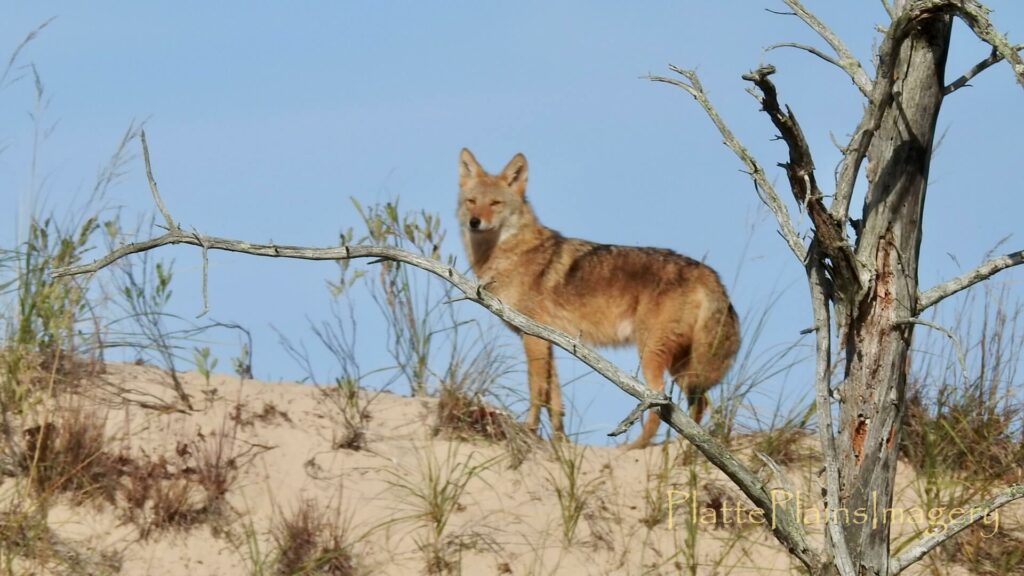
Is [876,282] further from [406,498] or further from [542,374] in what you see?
[542,374]

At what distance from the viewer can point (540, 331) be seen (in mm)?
4758

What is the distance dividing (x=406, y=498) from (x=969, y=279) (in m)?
3.81

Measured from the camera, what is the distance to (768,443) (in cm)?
811

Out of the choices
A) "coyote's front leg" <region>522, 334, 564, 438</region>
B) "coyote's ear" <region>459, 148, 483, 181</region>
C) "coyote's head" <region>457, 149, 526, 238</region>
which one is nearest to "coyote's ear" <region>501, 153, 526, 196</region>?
"coyote's head" <region>457, 149, 526, 238</region>

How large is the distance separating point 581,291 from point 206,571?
4118mm

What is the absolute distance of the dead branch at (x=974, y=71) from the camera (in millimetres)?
4637

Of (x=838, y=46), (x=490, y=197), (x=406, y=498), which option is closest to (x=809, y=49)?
(x=838, y=46)

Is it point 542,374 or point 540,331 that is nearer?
point 540,331

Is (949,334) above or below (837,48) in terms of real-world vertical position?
below

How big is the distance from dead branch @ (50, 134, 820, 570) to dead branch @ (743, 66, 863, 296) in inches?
31.7

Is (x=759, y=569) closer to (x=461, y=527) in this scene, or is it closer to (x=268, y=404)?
(x=461, y=527)

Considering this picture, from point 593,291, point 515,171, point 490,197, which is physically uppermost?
point 515,171

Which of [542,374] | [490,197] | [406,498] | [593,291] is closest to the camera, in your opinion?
[406,498]

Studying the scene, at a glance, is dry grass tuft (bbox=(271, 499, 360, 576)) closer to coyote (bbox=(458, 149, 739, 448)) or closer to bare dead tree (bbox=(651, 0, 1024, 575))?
coyote (bbox=(458, 149, 739, 448))
